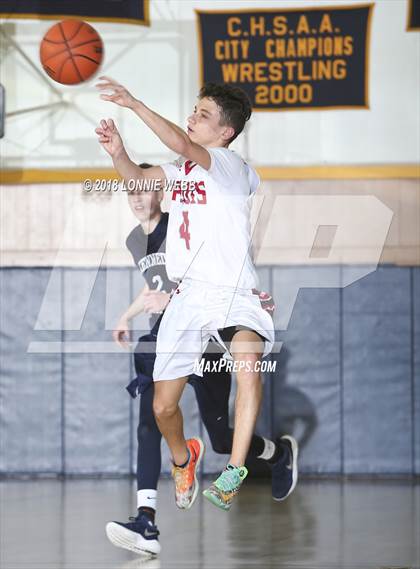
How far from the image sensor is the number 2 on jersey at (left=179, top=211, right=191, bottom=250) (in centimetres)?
607

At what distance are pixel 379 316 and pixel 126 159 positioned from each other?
163 inches

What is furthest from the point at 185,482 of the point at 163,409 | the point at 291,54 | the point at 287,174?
the point at 291,54

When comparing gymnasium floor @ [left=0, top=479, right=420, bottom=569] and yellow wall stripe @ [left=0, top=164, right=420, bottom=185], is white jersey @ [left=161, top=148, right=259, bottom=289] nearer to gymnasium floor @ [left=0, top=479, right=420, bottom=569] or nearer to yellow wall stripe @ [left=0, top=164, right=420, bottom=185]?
gymnasium floor @ [left=0, top=479, right=420, bottom=569]

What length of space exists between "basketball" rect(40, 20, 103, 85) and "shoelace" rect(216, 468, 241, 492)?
2931mm

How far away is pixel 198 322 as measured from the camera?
5.94m

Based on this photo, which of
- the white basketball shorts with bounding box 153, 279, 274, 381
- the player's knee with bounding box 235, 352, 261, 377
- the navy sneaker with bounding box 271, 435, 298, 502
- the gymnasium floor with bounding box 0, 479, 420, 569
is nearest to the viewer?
the player's knee with bounding box 235, 352, 261, 377

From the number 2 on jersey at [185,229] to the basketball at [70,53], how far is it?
1659 mm

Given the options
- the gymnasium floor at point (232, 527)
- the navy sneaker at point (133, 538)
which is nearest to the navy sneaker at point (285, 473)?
the gymnasium floor at point (232, 527)

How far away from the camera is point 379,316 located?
30.8 feet

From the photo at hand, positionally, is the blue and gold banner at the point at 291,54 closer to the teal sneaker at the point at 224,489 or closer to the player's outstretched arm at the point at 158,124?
the player's outstretched arm at the point at 158,124

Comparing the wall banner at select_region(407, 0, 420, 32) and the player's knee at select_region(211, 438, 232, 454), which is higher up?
the wall banner at select_region(407, 0, 420, 32)

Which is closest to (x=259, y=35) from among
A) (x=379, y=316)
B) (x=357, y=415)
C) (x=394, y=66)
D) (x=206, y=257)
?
(x=394, y=66)

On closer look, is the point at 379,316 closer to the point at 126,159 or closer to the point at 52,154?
the point at 52,154

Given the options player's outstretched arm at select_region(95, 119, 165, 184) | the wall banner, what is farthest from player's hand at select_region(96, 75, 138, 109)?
the wall banner
